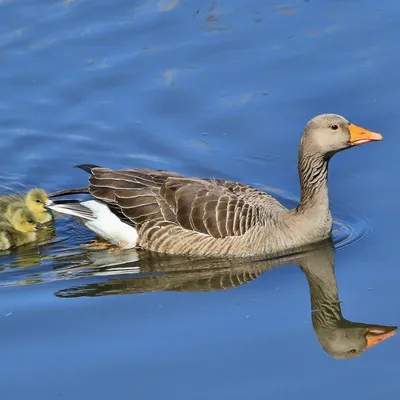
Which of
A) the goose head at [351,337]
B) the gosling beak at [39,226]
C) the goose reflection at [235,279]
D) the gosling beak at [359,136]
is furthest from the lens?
the gosling beak at [39,226]

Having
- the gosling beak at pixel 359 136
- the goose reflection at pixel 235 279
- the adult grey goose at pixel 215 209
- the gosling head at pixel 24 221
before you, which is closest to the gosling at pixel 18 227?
the gosling head at pixel 24 221

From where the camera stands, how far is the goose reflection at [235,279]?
31.6 ft

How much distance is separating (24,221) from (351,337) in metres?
4.17

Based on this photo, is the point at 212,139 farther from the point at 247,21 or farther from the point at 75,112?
the point at 247,21

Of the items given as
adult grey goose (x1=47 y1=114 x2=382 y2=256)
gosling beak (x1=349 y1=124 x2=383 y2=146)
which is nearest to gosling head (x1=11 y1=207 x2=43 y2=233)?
adult grey goose (x1=47 y1=114 x2=382 y2=256)

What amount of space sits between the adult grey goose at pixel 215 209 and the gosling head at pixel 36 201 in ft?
0.81

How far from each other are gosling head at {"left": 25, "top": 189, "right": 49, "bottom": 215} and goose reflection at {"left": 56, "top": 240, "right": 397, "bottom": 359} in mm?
805

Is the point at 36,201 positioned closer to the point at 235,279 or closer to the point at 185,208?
the point at 185,208

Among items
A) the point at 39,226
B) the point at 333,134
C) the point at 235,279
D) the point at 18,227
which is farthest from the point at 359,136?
the point at 18,227

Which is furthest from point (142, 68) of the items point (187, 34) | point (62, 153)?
point (62, 153)

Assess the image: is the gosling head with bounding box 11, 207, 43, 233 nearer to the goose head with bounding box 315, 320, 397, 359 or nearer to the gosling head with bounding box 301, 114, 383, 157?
the gosling head with bounding box 301, 114, 383, 157

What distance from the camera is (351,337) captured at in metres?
9.67

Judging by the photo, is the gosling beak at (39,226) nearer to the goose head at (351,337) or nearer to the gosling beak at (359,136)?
the gosling beak at (359,136)

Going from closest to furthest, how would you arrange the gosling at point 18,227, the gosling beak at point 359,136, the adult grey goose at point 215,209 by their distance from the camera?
the gosling beak at point 359,136
the adult grey goose at point 215,209
the gosling at point 18,227
